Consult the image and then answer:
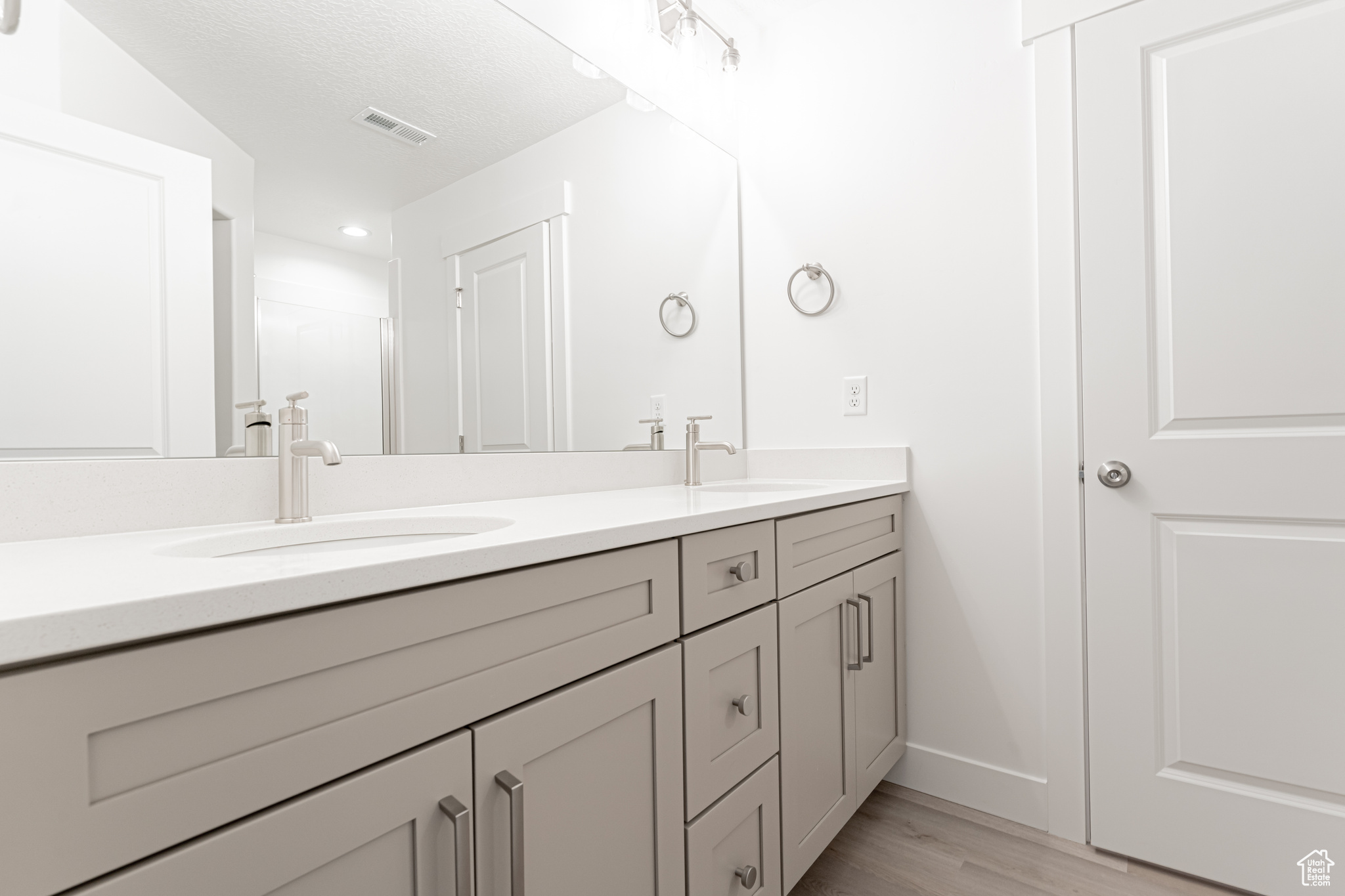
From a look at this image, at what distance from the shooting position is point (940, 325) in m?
1.75

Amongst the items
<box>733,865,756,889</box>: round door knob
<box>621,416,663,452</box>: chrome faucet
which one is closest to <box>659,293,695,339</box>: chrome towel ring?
<box>621,416,663,452</box>: chrome faucet

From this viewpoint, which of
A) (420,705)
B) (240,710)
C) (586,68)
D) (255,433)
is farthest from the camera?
(586,68)

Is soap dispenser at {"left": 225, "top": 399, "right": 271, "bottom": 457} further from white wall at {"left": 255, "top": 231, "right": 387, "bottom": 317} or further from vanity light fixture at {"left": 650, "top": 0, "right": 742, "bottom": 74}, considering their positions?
vanity light fixture at {"left": 650, "top": 0, "right": 742, "bottom": 74}

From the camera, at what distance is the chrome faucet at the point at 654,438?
1796mm

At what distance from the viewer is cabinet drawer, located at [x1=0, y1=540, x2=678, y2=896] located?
0.42 metres

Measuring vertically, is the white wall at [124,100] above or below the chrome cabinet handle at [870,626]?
above

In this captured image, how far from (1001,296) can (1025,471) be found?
0.45 meters

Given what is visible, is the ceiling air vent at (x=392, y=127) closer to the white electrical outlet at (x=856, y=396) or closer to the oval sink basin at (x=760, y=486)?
the oval sink basin at (x=760, y=486)

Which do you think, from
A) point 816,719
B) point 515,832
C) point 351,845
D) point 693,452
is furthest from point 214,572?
point 693,452

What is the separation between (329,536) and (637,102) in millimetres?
1439

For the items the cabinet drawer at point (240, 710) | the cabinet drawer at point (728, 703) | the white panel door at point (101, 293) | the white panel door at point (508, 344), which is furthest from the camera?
the white panel door at point (508, 344)

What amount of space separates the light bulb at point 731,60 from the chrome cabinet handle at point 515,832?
1917 mm

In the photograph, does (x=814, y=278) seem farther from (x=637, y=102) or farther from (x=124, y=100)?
(x=124, y=100)

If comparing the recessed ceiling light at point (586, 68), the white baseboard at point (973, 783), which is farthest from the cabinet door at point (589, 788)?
the recessed ceiling light at point (586, 68)
